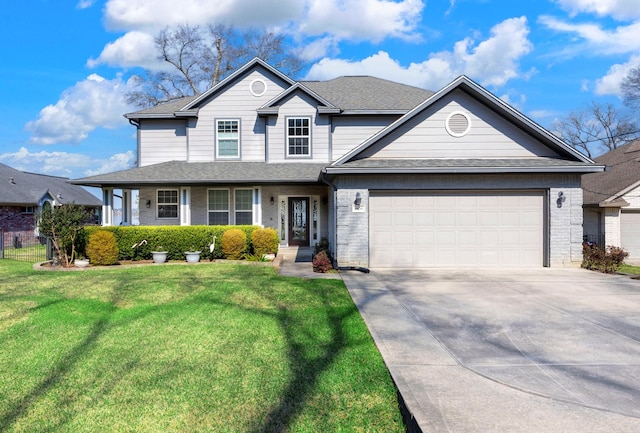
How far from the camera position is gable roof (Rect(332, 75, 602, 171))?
441 inches

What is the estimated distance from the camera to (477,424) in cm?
315

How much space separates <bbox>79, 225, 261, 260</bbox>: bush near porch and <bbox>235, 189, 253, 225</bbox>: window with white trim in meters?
2.98

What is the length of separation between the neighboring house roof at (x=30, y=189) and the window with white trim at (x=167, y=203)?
30.5ft

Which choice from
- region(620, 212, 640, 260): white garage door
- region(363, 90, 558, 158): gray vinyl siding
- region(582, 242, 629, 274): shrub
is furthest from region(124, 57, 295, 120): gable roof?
region(620, 212, 640, 260): white garage door

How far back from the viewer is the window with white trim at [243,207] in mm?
16594

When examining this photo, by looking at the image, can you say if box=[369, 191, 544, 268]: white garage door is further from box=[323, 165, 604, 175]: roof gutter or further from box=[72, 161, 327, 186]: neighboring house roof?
box=[72, 161, 327, 186]: neighboring house roof

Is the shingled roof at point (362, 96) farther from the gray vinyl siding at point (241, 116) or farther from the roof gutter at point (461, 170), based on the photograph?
the roof gutter at point (461, 170)

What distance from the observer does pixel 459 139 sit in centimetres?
1180

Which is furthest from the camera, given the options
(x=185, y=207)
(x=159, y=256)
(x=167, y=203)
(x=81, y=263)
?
(x=167, y=203)

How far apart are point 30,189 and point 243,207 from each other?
20635 mm

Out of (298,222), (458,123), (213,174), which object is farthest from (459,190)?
(213,174)

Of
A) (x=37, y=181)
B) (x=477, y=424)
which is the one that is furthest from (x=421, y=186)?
(x=37, y=181)

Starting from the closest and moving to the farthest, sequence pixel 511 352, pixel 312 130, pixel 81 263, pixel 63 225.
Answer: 1. pixel 511 352
2. pixel 63 225
3. pixel 81 263
4. pixel 312 130

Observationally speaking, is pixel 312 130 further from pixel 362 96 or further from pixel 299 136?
pixel 362 96
